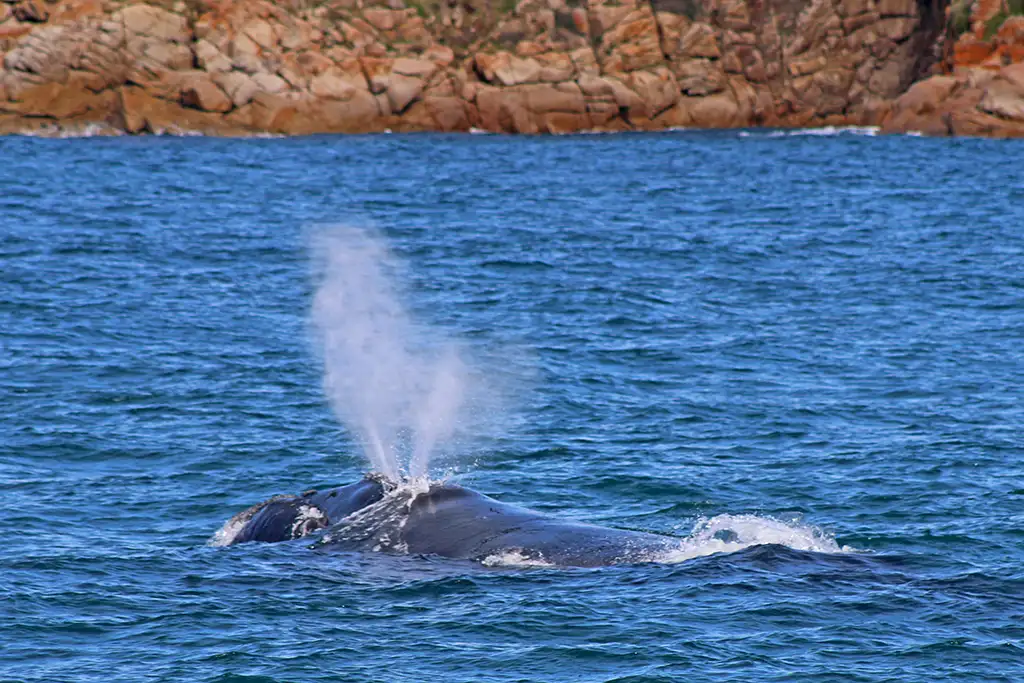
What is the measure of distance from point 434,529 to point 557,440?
799 centimetres

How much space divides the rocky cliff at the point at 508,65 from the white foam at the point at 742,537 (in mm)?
99147

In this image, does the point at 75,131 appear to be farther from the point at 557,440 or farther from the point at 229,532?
the point at 229,532

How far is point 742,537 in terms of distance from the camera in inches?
772

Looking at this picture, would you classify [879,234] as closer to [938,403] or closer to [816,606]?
[938,403]

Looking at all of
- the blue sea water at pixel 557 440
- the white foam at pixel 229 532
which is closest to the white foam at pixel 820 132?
the blue sea water at pixel 557 440

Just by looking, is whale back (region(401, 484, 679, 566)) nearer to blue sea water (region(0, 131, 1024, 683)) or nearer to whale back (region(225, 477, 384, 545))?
blue sea water (region(0, 131, 1024, 683))

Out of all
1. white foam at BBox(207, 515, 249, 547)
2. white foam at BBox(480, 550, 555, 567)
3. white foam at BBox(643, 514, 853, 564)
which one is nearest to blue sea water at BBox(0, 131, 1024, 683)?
white foam at BBox(643, 514, 853, 564)

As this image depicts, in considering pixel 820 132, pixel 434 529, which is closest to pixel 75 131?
pixel 820 132

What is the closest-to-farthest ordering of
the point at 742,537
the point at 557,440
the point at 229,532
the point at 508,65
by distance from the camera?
1. the point at 742,537
2. the point at 229,532
3. the point at 557,440
4. the point at 508,65

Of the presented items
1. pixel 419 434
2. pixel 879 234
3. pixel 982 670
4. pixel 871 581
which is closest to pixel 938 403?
pixel 419 434

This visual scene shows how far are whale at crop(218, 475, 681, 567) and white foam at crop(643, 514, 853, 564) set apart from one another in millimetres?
233

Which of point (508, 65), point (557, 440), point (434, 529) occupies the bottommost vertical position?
point (508, 65)

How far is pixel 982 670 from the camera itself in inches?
580

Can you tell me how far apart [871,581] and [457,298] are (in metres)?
25.5
